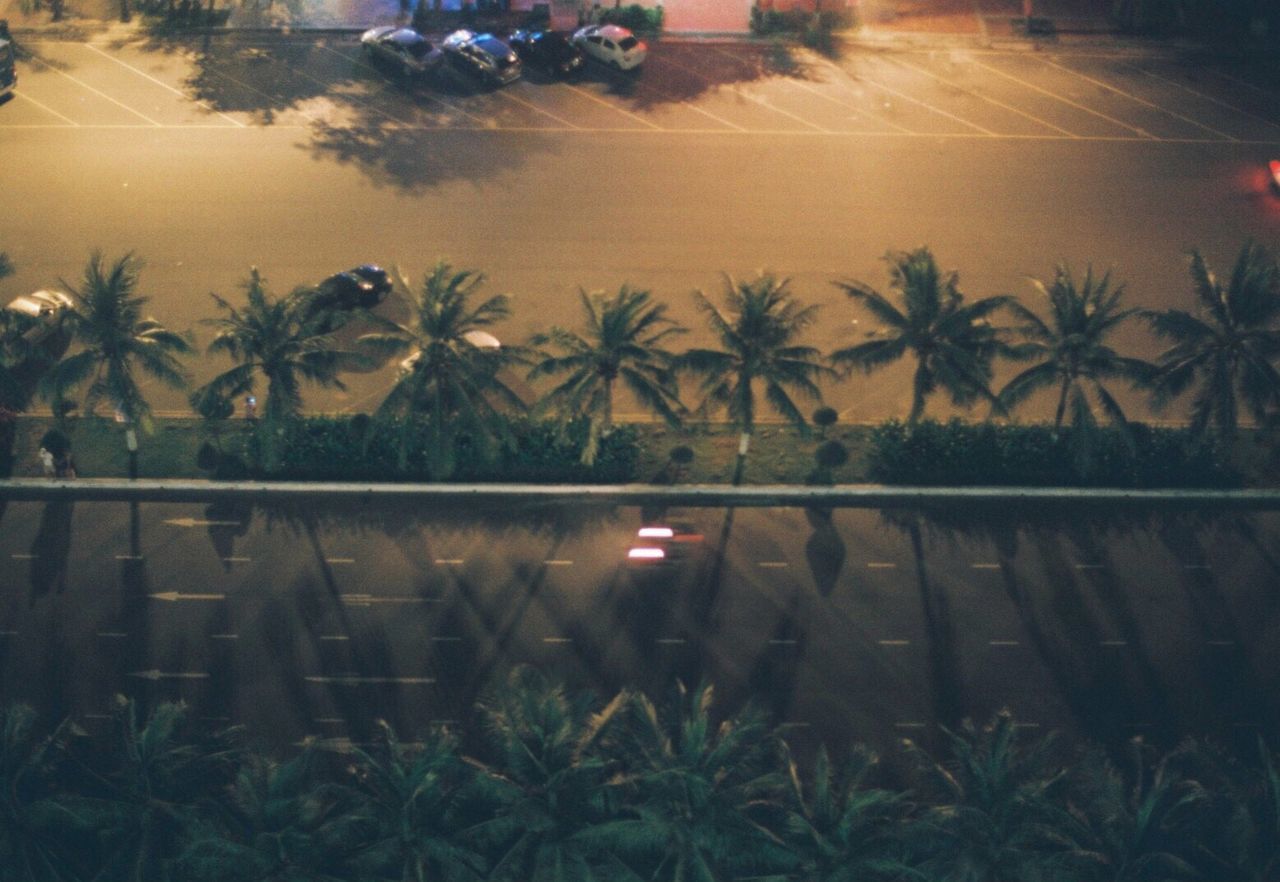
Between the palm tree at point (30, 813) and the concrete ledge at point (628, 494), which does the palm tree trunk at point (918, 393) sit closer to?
the concrete ledge at point (628, 494)

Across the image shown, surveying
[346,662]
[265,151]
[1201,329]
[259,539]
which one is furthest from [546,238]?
[1201,329]

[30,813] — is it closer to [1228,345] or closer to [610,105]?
[1228,345]

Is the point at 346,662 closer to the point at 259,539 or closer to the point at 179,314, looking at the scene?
the point at 259,539

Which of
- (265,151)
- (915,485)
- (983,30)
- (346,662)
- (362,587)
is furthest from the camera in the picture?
(983,30)

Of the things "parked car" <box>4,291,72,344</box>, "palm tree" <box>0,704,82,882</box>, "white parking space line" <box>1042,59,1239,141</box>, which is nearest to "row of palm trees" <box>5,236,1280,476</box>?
"parked car" <box>4,291,72,344</box>

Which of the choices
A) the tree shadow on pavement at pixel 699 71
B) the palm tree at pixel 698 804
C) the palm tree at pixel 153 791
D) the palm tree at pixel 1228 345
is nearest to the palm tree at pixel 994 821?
the palm tree at pixel 698 804
